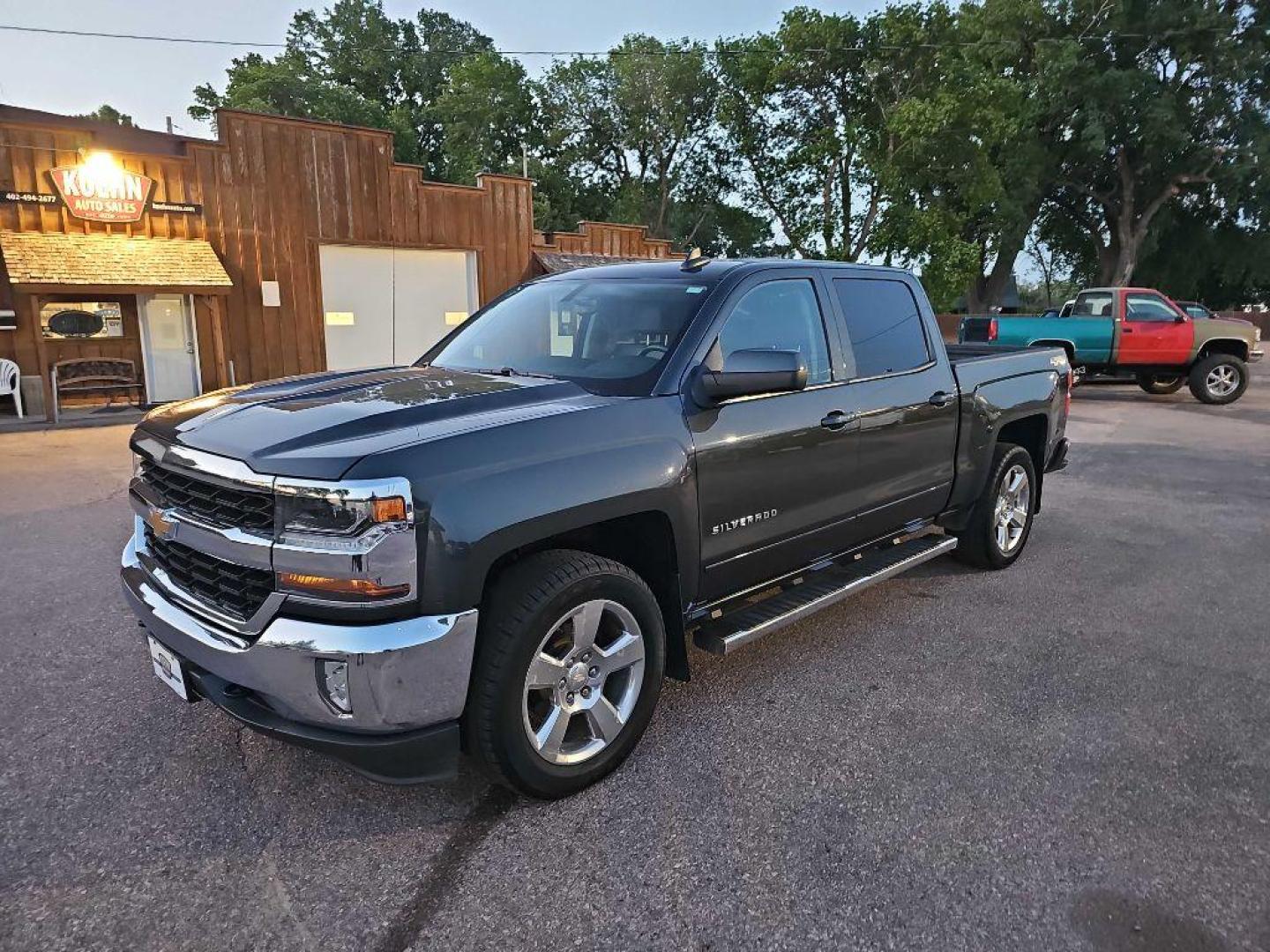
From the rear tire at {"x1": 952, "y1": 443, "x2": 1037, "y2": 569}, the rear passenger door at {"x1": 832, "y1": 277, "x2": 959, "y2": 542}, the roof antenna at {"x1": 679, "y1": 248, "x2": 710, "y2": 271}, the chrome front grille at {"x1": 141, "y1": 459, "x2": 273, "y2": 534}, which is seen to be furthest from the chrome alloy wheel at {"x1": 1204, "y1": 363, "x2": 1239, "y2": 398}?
the chrome front grille at {"x1": 141, "y1": 459, "x2": 273, "y2": 534}

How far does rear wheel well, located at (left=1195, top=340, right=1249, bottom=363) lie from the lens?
52.6 ft

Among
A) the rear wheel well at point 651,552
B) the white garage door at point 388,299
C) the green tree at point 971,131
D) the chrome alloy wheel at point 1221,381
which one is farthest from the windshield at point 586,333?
the green tree at point 971,131

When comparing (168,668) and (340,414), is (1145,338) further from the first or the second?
(168,668)

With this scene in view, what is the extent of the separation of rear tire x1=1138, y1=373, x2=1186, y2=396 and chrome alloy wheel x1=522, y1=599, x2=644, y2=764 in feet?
55.3

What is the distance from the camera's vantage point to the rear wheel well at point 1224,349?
52.6ft

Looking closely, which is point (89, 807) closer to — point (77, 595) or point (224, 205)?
point (77, 595)

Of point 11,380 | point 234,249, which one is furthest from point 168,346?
point 11,380

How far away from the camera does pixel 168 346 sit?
52.7ft

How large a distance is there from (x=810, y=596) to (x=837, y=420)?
826mm

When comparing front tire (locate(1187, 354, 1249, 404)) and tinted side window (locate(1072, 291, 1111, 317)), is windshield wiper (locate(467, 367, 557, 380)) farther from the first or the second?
front tire (locate(1187, 354, 1249, 404))

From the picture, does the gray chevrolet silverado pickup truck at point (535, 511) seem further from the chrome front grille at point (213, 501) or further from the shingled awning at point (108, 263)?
the shingled awning at point (108, 263)

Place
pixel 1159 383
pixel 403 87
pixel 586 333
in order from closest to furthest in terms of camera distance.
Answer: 1. pixel 586 333
2. pixel 1159 383
3. pixel 403 87

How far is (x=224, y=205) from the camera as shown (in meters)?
15.9

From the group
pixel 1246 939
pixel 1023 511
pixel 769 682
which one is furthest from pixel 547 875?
pixel 1023 511
